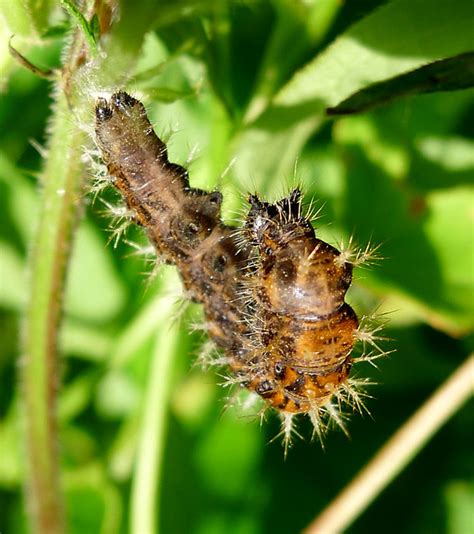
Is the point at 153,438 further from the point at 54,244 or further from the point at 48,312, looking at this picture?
the point at 54,244

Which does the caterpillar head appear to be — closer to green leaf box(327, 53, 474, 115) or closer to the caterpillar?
the caterpillar

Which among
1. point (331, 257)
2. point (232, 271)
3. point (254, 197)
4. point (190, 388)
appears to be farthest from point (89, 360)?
point (331, 257)

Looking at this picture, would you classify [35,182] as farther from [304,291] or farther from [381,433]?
[304,291]

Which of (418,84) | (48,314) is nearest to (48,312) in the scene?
(48,314)

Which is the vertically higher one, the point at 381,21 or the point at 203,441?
the point at 381,21

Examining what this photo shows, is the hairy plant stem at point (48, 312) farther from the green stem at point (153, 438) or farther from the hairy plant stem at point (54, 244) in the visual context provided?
the green stem at point (153, 438)
